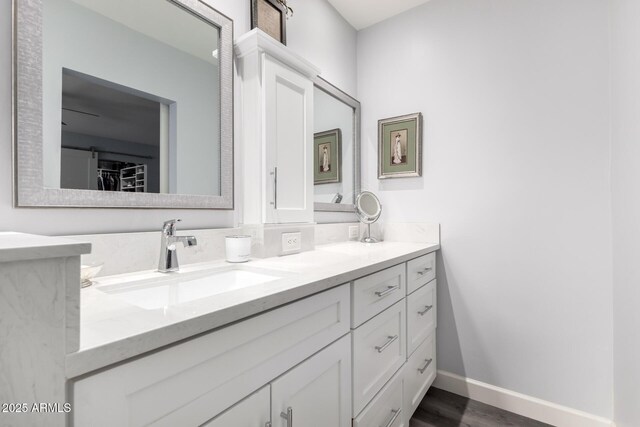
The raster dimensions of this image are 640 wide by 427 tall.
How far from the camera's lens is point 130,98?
1.01 metres

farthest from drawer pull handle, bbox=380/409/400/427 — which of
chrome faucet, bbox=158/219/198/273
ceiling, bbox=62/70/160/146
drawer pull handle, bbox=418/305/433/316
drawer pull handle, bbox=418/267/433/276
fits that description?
ceiling, bbox=62/70/160/146

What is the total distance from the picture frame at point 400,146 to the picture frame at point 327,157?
312mm

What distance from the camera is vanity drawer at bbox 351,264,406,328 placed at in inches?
41.3

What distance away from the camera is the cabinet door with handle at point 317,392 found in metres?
0.74

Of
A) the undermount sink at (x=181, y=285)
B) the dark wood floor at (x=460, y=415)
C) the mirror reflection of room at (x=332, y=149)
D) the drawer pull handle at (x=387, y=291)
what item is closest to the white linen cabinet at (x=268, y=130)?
the undermount sink at (x=181, y=285)

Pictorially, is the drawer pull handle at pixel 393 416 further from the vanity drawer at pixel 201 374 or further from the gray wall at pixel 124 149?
the gray wall at pixel 124 149

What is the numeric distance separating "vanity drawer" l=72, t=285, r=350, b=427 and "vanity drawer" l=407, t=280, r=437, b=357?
794mm

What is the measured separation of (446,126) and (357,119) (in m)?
0.62

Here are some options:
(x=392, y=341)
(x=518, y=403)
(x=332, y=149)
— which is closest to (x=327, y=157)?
(x=332, y=149)

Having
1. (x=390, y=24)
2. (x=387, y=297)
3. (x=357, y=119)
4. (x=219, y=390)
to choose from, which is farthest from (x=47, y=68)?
(x=390, y=24)

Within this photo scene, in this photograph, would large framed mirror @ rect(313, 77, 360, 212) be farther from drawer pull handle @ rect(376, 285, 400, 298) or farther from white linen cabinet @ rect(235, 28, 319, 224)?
drawer pull handle @ rect(376, 285, 400, 298)

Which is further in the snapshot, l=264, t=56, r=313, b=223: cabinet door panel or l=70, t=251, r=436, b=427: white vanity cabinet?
l=264, t=56, r=313, b=223: cabinet door panel

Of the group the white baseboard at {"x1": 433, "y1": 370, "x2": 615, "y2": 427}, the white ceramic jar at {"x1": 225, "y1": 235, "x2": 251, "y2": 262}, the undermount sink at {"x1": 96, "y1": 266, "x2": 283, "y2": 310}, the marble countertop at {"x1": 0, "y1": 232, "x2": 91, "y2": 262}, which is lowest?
the white baseboard at {"x1": 433, "y1": 370, "x2": 615, "y2": 427}

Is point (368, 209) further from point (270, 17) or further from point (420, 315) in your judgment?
point (270, 17)
